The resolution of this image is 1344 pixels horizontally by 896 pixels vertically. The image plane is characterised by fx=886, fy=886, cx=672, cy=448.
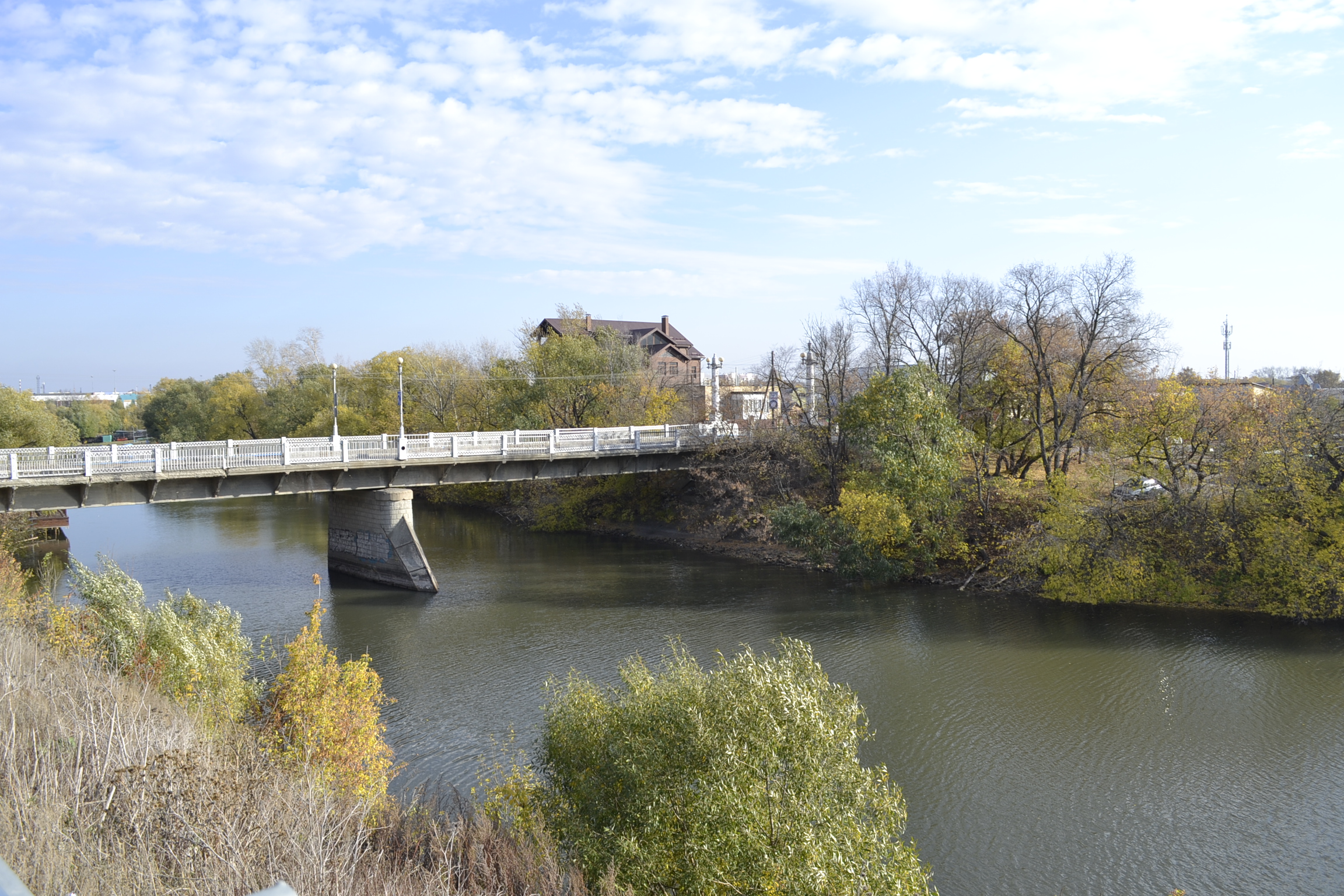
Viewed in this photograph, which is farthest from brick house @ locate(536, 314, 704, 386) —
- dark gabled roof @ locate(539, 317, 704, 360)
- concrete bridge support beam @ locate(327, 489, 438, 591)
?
concrete bridge support beam @ locate(327, 489, 438, 591)

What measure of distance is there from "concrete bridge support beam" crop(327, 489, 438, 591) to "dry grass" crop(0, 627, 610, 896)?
888 inches

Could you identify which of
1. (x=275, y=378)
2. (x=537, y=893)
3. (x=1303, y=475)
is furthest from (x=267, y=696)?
(x=275, y=378)

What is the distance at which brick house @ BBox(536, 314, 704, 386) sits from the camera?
85.2 m

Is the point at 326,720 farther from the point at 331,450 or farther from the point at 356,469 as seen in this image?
the point at 356,469

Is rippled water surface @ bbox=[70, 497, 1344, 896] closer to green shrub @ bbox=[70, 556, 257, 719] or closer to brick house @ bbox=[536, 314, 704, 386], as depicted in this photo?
green shrub @ bbox=[70, 556, 257, 719]

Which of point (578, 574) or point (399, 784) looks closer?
point (399, 784)

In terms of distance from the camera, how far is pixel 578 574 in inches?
1578

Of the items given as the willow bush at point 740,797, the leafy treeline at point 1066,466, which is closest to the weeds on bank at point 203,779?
the willow bush at point 740,797

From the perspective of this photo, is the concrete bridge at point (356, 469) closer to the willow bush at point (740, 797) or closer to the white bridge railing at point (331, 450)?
the white bridge railing at point (331, 450)

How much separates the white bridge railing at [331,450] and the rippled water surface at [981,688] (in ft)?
18.4

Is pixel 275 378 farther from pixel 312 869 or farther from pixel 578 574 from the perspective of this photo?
pixel 312 869

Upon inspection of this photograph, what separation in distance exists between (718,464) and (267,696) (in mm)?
29758

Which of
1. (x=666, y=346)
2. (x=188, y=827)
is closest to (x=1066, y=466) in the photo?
(x=188, y=827)

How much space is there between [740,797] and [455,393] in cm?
6002
